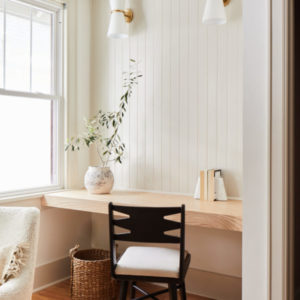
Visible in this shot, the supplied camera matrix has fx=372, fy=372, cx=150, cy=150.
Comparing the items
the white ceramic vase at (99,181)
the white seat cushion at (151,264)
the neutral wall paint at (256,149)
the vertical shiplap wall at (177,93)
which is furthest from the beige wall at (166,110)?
the neutral wall paint at (256,149)

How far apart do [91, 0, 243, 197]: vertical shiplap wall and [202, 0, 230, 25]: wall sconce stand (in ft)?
0.49

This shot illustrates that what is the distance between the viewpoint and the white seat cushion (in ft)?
6.89

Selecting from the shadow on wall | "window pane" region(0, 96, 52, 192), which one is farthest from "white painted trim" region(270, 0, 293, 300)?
"window pane" region(0, 96, 52, 192)

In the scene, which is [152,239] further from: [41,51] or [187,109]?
[41,51]

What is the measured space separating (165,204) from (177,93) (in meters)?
0.96

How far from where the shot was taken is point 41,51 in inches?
123

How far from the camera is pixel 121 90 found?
3.32m

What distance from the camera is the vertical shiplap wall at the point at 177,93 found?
109 inches

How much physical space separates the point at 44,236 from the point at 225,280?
151 centimetres

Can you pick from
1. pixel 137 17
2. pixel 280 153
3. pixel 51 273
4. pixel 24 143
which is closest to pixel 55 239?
pixel 51 273

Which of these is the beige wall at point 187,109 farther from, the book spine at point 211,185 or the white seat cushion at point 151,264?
the white seat cushion at point 151,264

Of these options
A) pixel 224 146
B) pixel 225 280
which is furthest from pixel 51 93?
pixel 225 280

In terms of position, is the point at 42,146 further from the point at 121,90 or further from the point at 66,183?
the point at 121,90

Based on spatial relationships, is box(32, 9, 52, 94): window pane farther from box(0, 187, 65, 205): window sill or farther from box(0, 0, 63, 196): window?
box(0, 187, 65, 205): window sill
